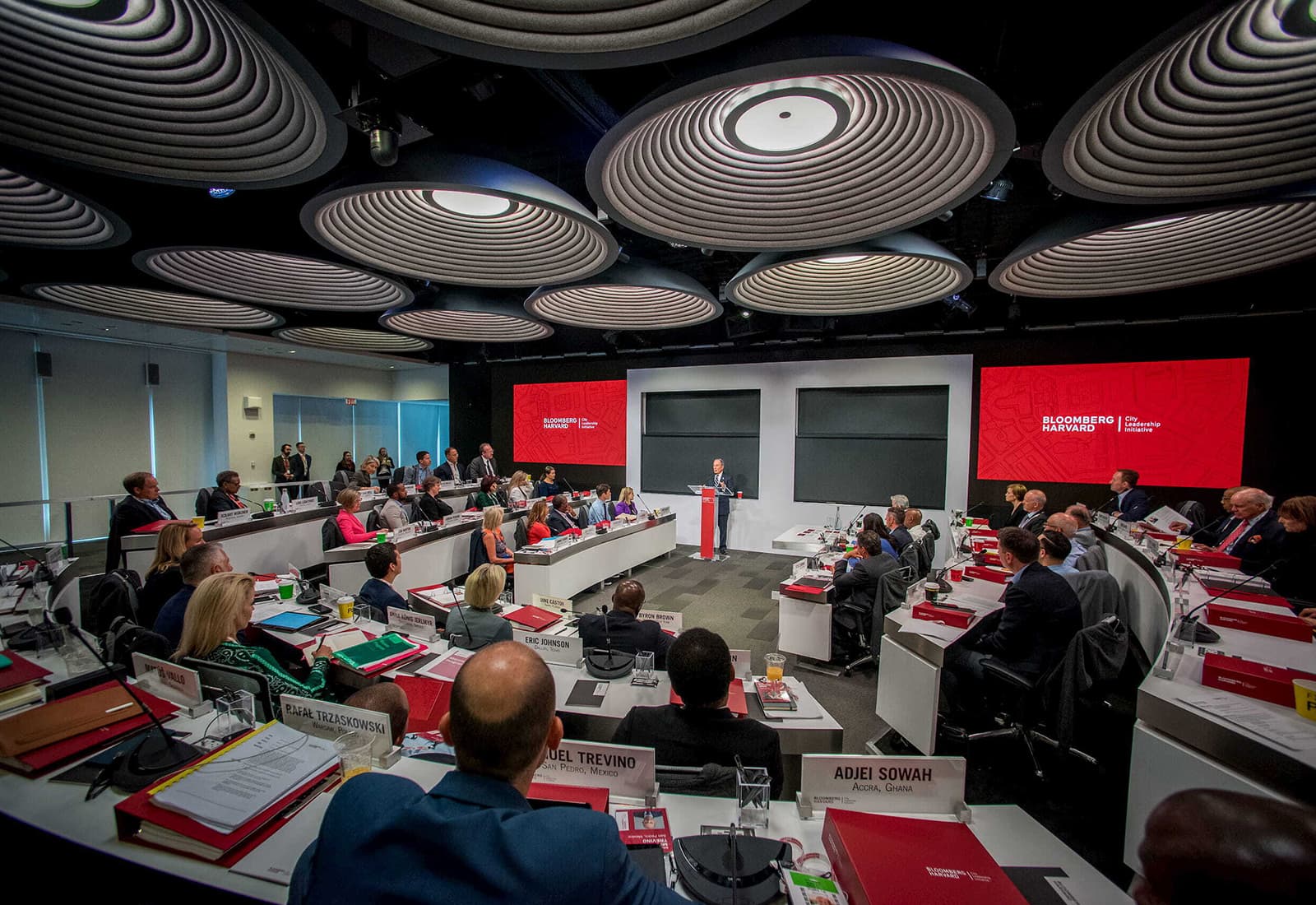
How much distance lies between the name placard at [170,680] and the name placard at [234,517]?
4.47 m

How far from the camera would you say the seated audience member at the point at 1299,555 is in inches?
143

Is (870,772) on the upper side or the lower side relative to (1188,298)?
lower

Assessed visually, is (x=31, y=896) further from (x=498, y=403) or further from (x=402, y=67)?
(x=498, y=403)

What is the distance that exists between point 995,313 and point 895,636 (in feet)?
19.3

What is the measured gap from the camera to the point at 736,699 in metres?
2.17

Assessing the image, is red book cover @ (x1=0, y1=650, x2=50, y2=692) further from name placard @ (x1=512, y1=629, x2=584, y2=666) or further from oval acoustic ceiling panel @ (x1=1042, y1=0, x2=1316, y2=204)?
oval acoustic ceiling panel @ (x1=1042, y1=0, x2=1316, y2=204)

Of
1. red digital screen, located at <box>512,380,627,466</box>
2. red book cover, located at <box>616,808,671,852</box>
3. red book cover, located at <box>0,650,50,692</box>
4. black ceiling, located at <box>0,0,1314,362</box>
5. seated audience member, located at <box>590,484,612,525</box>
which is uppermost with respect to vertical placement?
black ceiling, located at <box>0,0,1314,362</box>

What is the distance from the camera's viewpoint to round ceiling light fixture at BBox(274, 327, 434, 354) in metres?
7.75

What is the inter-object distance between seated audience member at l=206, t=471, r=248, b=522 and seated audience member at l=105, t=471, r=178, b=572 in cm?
55

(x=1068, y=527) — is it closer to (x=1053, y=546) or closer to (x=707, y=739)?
(x=1053, y=546)

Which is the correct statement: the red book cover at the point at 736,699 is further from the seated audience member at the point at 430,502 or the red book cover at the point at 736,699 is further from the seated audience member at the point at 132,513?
the seated audience member at the point at 132,513

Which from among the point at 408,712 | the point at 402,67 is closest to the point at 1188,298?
the point at 402,67

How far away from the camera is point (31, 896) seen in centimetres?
159

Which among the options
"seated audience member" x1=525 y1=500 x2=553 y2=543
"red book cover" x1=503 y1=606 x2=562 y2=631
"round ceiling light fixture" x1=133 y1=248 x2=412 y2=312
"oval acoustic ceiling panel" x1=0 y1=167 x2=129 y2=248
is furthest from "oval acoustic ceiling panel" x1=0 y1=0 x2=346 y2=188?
"seated audience member" x1=525 y1=500 x2=553 y2=543
